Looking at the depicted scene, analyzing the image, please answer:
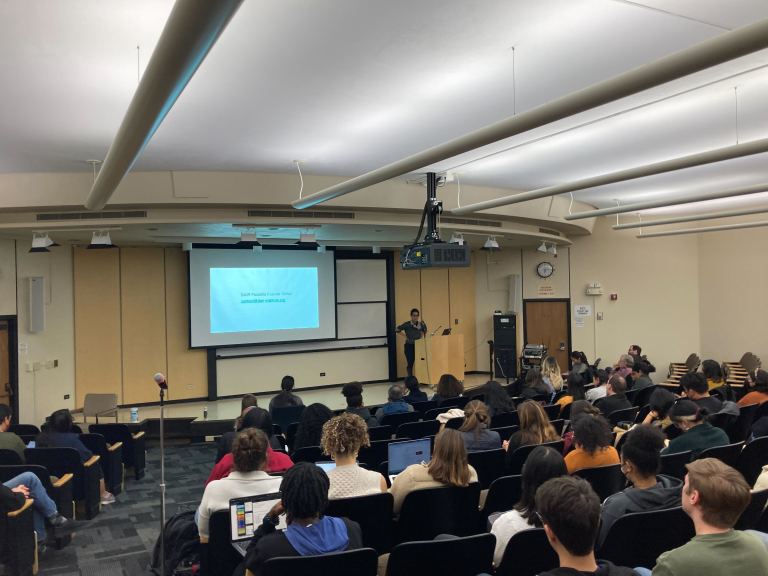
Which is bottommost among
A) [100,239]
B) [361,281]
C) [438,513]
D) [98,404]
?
[98,404]

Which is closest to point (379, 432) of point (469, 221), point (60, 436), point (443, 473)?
point (443, 473)

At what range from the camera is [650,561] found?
2635 millimetres

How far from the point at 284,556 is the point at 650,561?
5.50 feet

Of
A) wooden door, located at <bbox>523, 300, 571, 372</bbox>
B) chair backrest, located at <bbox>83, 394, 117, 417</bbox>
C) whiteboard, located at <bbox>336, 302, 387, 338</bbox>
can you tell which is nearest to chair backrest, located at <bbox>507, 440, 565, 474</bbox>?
chair backrest, located at <bbox>83, 394, 117, 417</bbox>

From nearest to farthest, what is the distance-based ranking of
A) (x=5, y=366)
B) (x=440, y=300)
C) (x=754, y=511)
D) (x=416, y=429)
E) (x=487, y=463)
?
1. (x=754, y=511)
2. (x=487, y=463)
3. (x=416, y=429)
4. (x=5, y=366)
5. (x=440, y=300)

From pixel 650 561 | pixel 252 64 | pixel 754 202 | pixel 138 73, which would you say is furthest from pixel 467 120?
pixel 754 202

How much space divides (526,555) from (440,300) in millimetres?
10626

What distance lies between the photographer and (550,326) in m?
12.5

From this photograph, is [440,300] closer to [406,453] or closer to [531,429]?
[531,429]

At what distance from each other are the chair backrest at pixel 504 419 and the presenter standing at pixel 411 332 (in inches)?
226

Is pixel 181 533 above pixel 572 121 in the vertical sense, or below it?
below

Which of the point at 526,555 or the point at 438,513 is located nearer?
the point at 526,555

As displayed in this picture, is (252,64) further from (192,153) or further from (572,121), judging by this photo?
(572,121)

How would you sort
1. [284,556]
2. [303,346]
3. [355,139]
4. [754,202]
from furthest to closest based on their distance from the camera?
[303,346] < [754,202] < [355,139] < [284,556]
